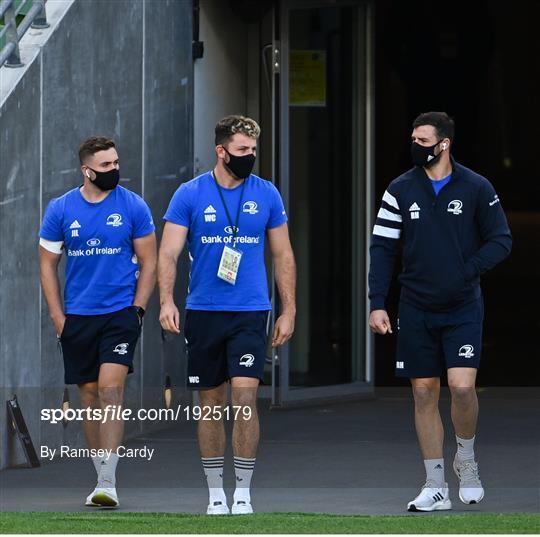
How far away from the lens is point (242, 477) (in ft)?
26.6

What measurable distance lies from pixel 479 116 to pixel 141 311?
95.2 ft

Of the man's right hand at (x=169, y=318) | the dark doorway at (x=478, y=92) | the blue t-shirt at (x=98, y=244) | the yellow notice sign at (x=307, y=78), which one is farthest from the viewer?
the dark doorway at (x=478, y=92)

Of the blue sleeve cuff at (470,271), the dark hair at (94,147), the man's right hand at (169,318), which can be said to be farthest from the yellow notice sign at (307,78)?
the man's right hand at (169,318)

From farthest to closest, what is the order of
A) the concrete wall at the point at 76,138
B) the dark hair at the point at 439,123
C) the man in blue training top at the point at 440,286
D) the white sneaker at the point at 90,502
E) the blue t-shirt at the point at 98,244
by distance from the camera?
the concrete wall at the point at 76,138, the blue t-shirt at the point at 98,244, the white sneaker at the point at 90,502, the dark hair at the point at 439,123, the man in blue training top at the point at 440,286

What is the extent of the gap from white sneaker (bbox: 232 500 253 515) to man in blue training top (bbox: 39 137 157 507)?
81cm

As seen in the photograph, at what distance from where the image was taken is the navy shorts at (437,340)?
8.29 metres

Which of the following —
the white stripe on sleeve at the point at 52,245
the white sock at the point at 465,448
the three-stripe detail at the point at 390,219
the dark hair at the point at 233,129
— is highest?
the dark hair at the point at 233,129

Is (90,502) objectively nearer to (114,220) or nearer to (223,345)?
(223,345)

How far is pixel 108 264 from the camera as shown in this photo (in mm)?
8633

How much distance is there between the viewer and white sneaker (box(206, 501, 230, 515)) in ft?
26.6

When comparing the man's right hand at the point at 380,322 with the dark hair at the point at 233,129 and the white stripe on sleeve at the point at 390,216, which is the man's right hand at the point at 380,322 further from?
the dark hair at the point at 233,129

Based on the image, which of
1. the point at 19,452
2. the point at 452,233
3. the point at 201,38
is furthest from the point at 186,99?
the point at 452,233

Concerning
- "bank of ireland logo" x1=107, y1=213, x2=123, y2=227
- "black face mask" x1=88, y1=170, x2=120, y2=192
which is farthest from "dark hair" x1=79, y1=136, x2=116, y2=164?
"bank of ireland logo" x1=107, y1=213, x2=123, y2=227

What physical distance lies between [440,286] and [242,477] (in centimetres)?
133
